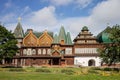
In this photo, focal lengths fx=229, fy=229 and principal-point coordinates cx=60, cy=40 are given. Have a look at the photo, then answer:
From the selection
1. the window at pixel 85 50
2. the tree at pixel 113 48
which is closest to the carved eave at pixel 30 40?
the window at pixel 85 50

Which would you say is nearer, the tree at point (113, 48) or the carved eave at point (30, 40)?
the tree at point (113, 48)

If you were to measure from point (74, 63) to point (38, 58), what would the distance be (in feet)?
39.8

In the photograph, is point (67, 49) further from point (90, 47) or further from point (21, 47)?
point (21, 47)

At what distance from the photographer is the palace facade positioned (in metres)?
75.6

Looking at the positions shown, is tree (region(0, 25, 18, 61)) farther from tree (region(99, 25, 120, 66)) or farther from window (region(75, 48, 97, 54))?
window (region(75, 48, 97, 54))

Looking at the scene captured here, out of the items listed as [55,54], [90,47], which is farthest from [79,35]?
[55,54]

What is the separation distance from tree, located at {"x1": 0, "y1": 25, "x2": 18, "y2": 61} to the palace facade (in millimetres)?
19135

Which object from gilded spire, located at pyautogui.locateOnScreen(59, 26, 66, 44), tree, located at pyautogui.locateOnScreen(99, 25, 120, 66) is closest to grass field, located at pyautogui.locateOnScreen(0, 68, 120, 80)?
tree, located at pyautogui.locateOnScreen(99, 25, 120, 66)

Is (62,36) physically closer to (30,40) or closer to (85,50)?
Answer: (85,50)

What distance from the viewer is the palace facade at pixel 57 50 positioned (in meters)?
75.6

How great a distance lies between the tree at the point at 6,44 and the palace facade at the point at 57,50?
62.8ft

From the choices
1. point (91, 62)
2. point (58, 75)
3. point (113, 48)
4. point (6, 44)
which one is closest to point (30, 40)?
point (91, 62)

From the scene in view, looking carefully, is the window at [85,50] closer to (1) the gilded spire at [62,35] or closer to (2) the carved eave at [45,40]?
(1) the gilded spire at [62,35]

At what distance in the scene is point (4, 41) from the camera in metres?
57.9
